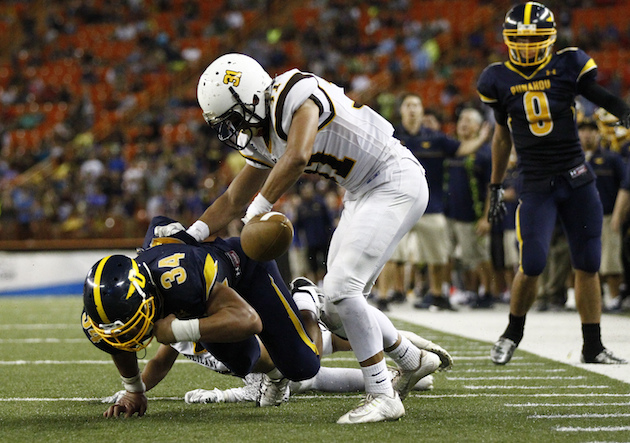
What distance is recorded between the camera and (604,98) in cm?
437

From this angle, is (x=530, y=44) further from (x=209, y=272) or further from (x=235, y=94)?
(x=209, y=272)

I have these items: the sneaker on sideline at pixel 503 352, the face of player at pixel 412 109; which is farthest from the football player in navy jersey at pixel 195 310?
the face of player at pixel 412 109

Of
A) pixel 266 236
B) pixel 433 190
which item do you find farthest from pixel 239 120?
pixel 433 190

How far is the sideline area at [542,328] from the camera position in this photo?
16.0ft

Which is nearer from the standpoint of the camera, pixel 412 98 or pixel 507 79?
pixel 507 79

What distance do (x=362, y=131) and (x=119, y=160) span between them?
43.1ft

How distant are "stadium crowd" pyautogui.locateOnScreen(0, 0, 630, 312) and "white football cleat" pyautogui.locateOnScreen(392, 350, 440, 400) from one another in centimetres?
811

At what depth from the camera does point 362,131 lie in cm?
336

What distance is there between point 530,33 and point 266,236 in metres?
2.20

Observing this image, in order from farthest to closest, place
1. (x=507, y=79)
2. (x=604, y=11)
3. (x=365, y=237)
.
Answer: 1. (x=604, y=11)
2. (x=507, y=79)
3. (x=365, y=237)

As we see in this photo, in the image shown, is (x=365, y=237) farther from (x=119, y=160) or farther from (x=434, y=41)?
(x=434, y=41)

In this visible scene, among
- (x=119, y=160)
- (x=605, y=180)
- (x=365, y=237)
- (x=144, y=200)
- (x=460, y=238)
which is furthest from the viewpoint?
(x=119, y=160)

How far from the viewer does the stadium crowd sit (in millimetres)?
14312

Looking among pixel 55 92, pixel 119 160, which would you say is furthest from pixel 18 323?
pixel 55 92
